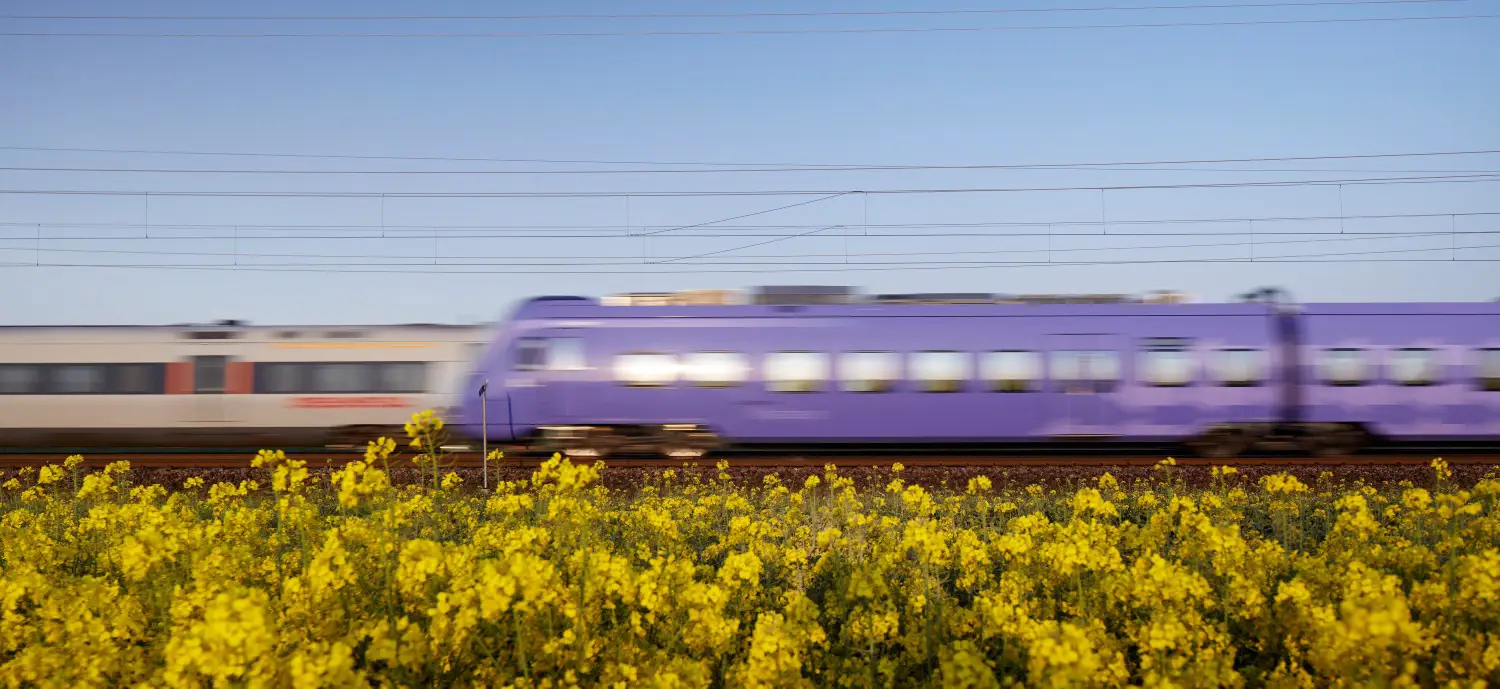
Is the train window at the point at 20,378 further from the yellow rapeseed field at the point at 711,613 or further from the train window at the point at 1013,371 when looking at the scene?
the train window at the point at 1013,371

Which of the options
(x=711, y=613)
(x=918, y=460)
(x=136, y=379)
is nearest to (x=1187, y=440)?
(x=918, y=460)

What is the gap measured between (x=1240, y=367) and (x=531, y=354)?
10.9m

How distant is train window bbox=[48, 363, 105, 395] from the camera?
14953 mm

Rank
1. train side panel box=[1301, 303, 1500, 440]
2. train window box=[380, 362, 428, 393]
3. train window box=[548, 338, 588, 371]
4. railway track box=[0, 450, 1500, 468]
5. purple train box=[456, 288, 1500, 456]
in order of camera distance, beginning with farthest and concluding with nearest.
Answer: train window box=[380, 362, 428, 393] → train window box=[548, 338, 588, 371] → purple train box=[456, 288, 1500, 456] → train side panel box=[1301, 303, 1500, 440] → railway track box=[0, 450, 1500, 468]

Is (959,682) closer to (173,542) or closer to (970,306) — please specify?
(173,542)

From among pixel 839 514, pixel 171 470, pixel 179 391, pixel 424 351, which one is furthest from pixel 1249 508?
pixel 179 391

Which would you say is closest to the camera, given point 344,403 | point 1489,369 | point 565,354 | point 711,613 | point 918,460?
point 711,613

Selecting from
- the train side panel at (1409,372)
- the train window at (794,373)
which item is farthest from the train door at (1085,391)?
the train window at (794,373)

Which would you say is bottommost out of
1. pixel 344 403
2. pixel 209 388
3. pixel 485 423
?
pixel 485 423

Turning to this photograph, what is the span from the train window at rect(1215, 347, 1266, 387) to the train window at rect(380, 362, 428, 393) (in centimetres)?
1335

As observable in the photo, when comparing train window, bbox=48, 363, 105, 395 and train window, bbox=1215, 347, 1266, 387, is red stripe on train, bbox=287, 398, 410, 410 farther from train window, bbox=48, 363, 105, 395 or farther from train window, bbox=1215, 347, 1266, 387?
train window, bbox=1215, 347, 1266, 387

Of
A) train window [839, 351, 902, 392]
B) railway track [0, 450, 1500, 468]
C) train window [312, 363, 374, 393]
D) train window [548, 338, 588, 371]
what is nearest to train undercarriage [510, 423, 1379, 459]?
railway track [0, 450, 1500, 468]

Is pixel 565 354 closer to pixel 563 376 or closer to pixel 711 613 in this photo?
pixel 563 376

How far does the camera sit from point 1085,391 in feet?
40.8
